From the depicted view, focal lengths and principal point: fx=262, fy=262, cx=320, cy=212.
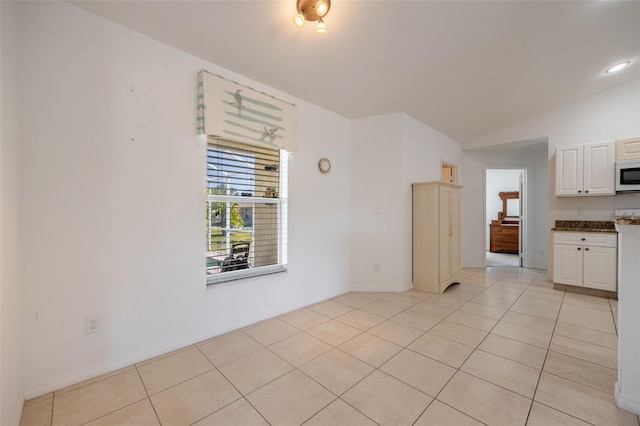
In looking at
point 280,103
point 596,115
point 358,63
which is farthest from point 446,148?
point 280,103

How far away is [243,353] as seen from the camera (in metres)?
2.13

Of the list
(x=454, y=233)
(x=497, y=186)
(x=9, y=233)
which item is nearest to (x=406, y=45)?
(x=454, y=233)

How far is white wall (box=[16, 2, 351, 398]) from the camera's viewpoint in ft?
5.43

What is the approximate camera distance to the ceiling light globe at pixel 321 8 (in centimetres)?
173

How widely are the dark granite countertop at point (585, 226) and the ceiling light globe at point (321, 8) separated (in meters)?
4.43

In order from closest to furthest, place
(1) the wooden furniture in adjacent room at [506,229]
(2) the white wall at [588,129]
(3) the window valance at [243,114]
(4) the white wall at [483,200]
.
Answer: (3) the window valance at [243,114] < (2) the white wall at [588,129] < (4) the white wall at [483,200] < (1) the wooden furniture in adjacent room at [506,229]

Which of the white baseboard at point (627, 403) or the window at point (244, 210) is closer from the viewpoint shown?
the white baseboard at point (627, 403)

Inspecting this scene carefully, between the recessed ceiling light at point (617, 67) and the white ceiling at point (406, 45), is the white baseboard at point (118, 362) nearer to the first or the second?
the white ceiling at point (406, 45)

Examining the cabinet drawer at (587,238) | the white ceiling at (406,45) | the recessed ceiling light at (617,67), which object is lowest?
the cabinet drawer at (587,238)

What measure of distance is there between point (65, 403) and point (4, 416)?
0.36 meters

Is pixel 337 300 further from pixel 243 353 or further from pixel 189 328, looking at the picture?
pixel 189 328

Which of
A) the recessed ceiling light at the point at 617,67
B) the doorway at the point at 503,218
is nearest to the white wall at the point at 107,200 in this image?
the recessed ceiling light at the point at 617,67

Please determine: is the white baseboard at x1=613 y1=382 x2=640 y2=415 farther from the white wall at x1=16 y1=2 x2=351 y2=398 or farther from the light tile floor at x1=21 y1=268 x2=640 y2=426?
the white wall at x1=16 y1=2 x2=351 y2=398

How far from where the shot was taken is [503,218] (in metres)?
8.00
